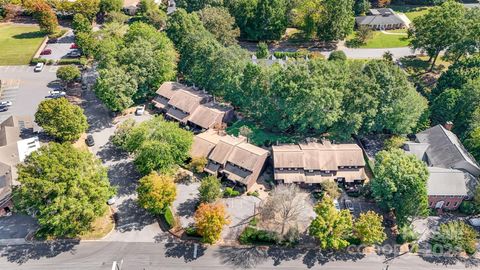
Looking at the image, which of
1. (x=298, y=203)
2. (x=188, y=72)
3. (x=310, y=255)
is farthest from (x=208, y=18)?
(x=310, y=255)

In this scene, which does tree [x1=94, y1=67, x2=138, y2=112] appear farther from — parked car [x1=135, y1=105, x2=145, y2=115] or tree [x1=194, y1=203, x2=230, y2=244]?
tree [x1=194, y1=203, x2=230, y2=244]

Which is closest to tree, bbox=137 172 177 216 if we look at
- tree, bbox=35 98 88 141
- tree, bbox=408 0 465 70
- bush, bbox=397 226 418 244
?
tree, bbox=35 98 88 141

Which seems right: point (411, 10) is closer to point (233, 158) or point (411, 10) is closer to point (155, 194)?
point (233, 158)

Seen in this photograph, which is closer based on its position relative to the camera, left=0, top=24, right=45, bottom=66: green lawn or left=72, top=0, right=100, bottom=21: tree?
left=0, top=24, right=45, bottom=66: green lawn

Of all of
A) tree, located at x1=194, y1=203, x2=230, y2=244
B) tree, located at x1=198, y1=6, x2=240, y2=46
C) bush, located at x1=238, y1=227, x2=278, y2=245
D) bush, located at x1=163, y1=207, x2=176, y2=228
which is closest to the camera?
tree, located at x1=194, y1=203, x2=230, y2=244

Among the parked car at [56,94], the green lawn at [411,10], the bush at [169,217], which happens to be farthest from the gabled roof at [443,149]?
the parked car at [56,94]

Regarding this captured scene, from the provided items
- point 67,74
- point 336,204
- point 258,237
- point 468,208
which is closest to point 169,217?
point 258,237

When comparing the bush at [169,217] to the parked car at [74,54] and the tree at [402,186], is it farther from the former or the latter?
the parked car at [74,54]
